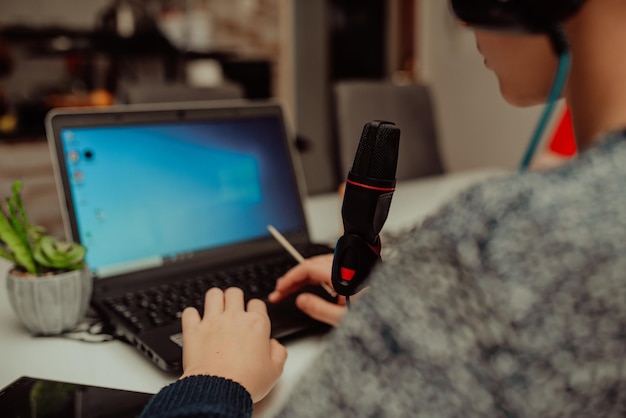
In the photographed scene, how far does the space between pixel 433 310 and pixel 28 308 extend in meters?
0.62

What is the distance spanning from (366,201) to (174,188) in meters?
0.51

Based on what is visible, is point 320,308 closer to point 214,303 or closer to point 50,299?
point 214,303

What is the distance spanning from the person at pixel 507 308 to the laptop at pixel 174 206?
0.41 metres

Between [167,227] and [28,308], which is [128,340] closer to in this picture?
[28,308]

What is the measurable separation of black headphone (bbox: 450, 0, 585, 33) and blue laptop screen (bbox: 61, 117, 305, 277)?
0.65 metres

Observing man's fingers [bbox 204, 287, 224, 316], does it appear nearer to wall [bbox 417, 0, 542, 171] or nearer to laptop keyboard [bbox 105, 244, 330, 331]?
laptop keyboard [bbox 105, 244, 330, 331]

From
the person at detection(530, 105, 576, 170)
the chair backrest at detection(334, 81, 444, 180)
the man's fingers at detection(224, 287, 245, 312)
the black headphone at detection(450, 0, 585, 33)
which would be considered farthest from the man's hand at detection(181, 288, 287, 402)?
the person at detection(530, 105, 576, 170)

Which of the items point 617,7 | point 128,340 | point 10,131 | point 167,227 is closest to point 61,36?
point 10,131

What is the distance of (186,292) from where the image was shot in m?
0.89

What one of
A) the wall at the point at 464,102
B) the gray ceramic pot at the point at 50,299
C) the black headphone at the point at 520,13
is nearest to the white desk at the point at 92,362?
the gray ceramic pot at the point at 50,299

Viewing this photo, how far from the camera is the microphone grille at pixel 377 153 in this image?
2.01 feet

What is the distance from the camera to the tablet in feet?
2.03

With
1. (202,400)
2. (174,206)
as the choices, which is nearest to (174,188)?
(174,206)

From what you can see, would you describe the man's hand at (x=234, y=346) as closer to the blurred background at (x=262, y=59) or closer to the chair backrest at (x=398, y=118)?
the chair backrest at (x=398, y=118)
